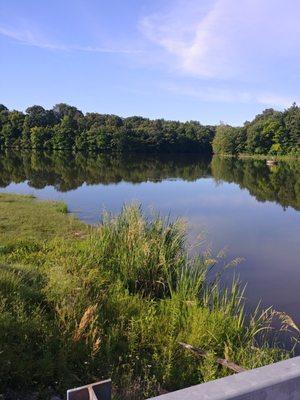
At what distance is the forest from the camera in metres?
91.2

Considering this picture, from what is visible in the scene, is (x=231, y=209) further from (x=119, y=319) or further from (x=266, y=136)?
(x=266, y=136)

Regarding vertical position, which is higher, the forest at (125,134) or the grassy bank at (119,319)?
the forest at (125,134)

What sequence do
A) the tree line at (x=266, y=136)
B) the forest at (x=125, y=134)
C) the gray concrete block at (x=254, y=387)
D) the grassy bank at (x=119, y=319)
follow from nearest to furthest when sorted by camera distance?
the gray concrete block at (x=254, y=387)
the grassy bank at (x=119, y=319)
the tree line at (x=266, y=136)
the forest at (x=125, y=134)

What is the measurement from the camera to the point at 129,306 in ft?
23.9

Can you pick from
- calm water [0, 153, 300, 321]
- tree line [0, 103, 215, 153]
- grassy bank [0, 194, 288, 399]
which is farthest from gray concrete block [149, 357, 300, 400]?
tree line [0, 103, 215, 153]

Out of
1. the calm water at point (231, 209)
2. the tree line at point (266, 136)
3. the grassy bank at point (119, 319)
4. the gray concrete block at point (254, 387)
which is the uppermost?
the tree line at point (266, 136)

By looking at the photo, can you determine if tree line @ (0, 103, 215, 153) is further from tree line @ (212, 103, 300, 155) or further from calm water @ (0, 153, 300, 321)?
calm water @ (0, 153, 300, 321)

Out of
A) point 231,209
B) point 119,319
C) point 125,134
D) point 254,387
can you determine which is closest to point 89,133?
point 125,134

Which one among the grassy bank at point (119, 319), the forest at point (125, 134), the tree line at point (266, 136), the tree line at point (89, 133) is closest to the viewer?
the grassy bank at point (119, 319)

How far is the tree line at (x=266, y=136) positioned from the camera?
89.6m

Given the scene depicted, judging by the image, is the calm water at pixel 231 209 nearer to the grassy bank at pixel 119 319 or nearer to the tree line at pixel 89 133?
the grassy bank at pixel 119 319

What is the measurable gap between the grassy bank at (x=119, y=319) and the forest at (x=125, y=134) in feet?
275

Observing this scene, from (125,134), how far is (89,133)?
322 inches

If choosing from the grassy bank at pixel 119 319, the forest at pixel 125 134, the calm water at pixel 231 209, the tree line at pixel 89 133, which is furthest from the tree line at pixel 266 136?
the grassy bank at pixel 119 319
